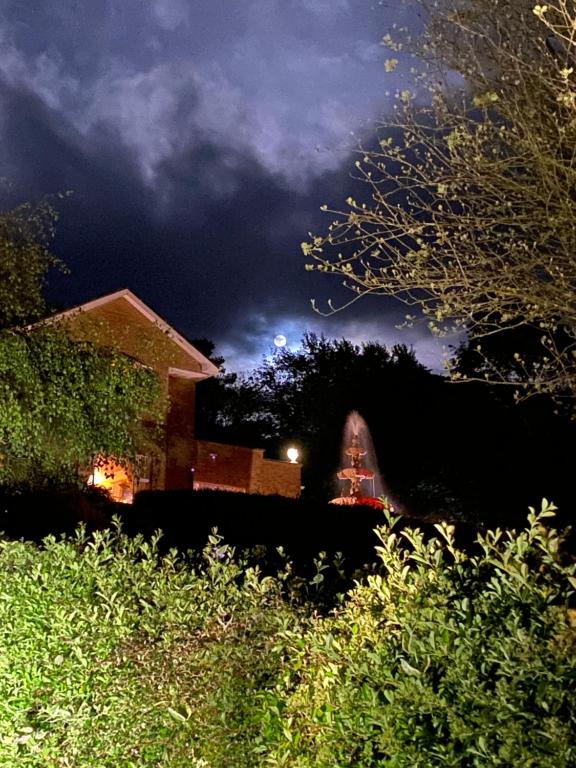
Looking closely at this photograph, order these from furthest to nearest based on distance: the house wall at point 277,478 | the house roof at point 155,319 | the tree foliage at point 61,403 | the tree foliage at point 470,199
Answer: the house wall at point 277,478
the house roof at point 155,319
the tree foliage at point 61,403
the tree foliage at point 470,199

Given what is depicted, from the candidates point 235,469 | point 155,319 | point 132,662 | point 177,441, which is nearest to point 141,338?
point 155,319

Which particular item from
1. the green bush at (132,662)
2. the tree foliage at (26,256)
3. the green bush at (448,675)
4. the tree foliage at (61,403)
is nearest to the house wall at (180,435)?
the tree foliage at (61,403)

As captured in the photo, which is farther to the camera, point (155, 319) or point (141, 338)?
point (155, 319)

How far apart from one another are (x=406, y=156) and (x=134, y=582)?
15.4ft

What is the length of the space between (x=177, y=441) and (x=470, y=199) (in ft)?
58.4

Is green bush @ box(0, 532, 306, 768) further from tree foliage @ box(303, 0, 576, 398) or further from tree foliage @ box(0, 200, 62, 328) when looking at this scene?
tree foliage @ box(0, 200, 62, 328)

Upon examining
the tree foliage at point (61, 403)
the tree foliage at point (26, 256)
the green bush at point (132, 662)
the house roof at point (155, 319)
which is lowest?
the green bush at point (132, 662)

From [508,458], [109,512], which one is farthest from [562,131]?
[508,458]

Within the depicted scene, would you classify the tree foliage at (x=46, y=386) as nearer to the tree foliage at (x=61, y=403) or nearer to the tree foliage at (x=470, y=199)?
the tree foliage at (x=61, y=403)

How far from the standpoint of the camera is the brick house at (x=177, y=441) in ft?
68.8

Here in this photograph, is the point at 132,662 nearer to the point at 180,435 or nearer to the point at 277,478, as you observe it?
the point at 180,435

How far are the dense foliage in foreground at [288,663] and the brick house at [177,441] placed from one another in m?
14.8

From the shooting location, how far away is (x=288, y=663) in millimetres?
3102

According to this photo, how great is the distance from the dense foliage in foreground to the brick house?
1479cm
